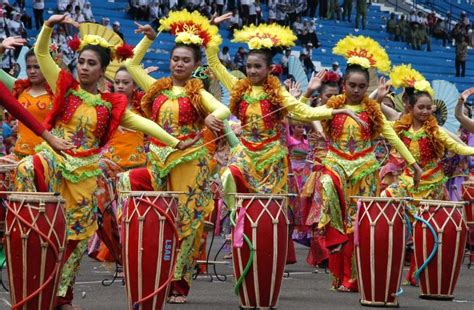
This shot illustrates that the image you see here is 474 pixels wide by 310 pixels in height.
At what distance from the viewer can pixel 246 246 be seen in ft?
29.4

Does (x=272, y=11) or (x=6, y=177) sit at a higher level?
(x=6, y=177)

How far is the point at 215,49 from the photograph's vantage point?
10.9 metres

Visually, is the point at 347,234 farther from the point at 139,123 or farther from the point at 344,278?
the point at 139,123

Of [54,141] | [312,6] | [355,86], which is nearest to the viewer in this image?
[54,141]

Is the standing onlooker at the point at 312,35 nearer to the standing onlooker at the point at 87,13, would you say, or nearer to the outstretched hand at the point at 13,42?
the standing onlooker at the point at 87,13

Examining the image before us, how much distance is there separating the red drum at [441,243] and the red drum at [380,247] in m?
0.64

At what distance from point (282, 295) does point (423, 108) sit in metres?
2.65

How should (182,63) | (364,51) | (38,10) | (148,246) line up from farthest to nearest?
(38,10), (364,51), (182,63), (148,246)

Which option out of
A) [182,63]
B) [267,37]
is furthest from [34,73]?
[267,37]

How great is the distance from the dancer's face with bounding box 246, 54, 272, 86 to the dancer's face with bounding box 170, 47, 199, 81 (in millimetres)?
700

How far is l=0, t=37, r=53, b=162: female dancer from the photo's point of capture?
10047 mm

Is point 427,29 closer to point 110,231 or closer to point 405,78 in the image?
point 405,78

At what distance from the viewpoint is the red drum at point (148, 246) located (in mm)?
8086

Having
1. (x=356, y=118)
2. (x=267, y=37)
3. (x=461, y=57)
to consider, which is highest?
(x=267, y=37)
